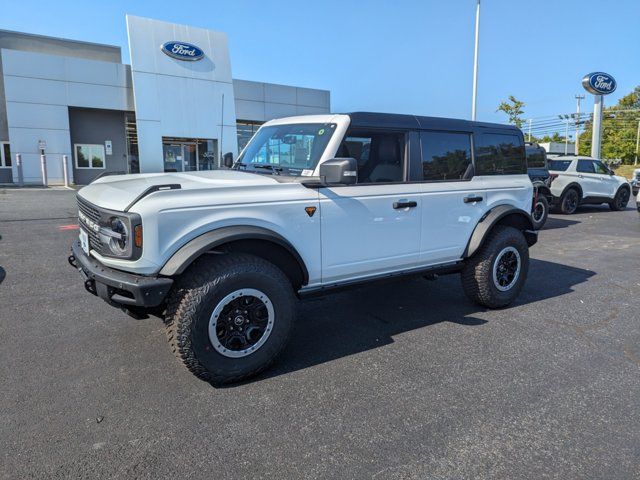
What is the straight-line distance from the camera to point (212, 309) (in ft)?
10.4

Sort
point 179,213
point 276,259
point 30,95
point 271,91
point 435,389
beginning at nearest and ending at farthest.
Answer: point 179,213, point 435,389, point 276,259, point 30,95, point 271,91

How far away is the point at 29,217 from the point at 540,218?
42.9 feet

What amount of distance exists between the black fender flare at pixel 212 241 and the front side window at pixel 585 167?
1389 cm

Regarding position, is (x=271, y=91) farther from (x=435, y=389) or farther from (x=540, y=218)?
(x=435, y=389)

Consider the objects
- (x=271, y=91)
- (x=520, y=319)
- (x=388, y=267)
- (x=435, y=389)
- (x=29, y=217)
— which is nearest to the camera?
(x=435, y=389)

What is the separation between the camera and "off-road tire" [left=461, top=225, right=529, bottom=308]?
4.84 m

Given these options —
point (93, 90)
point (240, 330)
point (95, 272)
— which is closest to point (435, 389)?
point (240, 330)

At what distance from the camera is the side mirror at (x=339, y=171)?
3428mm

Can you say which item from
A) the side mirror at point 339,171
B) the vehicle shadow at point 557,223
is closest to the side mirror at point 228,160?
the side mirror at point 339,171

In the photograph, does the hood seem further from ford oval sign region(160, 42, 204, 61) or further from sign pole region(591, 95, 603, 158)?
ford oval sign region(160, 42, 204, 61)

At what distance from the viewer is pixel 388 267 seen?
423 centimetres

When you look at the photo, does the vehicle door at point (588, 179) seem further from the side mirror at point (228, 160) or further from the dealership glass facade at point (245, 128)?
the dealership glass facade at point (245, 128)

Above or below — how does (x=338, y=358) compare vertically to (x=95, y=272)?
below

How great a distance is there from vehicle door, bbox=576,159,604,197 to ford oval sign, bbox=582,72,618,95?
30.6ft
